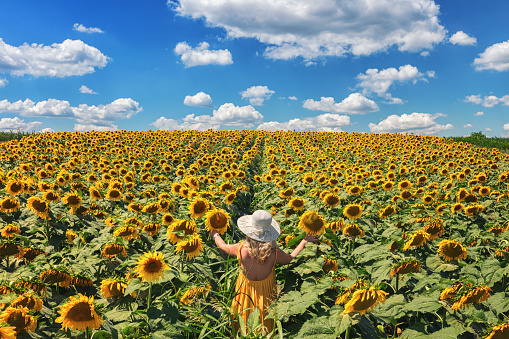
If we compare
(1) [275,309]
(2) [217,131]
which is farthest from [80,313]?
(2) [217,131]

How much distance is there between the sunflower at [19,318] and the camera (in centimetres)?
249

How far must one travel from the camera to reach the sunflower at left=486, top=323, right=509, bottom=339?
2287 mm

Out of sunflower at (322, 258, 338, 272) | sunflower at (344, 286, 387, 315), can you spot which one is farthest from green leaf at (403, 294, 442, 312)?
sunflower at (322, 258, 338, 272)

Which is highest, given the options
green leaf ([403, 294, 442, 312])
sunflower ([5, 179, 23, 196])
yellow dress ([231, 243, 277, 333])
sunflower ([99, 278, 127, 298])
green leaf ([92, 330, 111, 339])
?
sunflower ([5, 179, 23, 196])

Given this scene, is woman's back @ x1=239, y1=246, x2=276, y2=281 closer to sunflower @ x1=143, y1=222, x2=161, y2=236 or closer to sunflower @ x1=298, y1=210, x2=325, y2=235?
sunflower @ x1=298, y1=210, x2=325, y2=235

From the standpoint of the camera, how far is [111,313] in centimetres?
327

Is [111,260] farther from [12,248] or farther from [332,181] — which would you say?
[332,181]

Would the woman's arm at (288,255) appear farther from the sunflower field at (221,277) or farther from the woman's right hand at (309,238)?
the sunflower field at (221,277)

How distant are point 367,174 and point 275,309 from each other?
1018 cm

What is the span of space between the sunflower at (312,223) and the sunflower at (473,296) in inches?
74.0

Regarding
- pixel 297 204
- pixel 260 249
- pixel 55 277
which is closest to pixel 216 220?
pixel 260 249

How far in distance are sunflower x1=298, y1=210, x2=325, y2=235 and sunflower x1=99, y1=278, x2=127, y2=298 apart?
247 centimetres

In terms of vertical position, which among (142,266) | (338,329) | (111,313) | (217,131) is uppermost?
(217,131)

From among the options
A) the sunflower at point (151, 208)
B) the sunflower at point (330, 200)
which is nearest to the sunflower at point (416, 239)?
the sunflower at point (330, 200)
